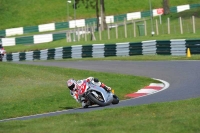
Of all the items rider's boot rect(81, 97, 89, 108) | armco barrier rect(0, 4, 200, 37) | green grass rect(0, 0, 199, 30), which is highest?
green grass rect(0, 0, 199, 30)

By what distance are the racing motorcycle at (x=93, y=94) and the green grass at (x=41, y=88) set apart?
1.38m

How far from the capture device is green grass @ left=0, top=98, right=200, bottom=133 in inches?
417

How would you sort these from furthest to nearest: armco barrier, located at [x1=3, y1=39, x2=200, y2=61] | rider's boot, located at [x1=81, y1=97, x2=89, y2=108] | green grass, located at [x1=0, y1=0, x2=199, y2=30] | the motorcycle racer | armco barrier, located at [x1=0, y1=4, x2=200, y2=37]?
green grass, located at [x1=0, y1=0, x2=199, y2=30] → armco barrier, located at [x1=0, y1=4, x2=200, y2=37] → armco barrier, located at [x1=3, y1=39, x2=200, y2=61] → rider's boot, located at [x1=81, y1=97, x2=89, y2=108] → the motorcycle racer

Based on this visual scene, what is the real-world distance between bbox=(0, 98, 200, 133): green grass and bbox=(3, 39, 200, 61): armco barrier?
57.5 ft

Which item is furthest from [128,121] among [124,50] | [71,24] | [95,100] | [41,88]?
[71,24]

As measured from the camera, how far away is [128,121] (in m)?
11.5

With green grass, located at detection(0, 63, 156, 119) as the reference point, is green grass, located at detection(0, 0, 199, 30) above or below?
above

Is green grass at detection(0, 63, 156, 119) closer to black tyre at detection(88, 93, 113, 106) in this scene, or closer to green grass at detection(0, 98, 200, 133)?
black tyre at detection(88, 93, 113, 106)

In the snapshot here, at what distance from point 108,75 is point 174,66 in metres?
3.06

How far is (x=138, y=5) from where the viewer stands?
3147 inches

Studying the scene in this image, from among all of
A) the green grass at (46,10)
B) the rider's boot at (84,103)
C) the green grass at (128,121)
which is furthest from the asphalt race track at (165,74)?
the green grass at (46,10)

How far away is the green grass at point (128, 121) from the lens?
10.6 meters

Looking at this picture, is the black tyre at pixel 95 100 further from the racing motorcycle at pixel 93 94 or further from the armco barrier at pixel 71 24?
the armco barrier at pixel 71 24

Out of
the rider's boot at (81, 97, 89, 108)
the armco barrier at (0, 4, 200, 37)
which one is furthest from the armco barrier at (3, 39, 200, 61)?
the armco barrier at (0, 4, 200, 37)
